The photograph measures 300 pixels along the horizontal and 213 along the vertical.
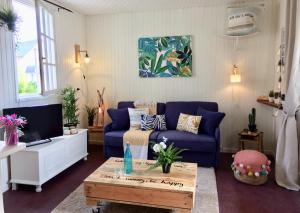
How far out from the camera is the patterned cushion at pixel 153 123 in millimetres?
3826

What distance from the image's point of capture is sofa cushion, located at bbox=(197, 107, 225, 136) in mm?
3471

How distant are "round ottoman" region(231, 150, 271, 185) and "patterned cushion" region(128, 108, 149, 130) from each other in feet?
5.39

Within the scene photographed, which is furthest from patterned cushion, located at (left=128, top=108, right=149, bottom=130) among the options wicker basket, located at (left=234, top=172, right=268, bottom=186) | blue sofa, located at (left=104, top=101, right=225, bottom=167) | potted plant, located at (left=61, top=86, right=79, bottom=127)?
wicker basket, located at (left=234, top=172, right=268, bottom=186)

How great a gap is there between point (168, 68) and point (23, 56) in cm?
232

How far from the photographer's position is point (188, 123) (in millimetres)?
3693

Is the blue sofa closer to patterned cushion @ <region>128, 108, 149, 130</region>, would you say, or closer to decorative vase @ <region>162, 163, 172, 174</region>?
patterned cushion @ <region>128, 108, 149, 130</region>

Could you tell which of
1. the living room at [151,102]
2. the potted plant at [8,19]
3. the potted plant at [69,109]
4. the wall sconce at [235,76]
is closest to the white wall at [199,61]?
the living room at [151,102]

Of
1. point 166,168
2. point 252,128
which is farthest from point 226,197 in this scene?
point 252,128

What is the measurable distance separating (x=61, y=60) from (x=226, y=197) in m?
3.19

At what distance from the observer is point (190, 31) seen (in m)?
4.20

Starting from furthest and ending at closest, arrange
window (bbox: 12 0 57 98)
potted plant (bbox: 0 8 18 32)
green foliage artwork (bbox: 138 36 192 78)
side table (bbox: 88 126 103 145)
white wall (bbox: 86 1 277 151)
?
side table (bbox: 88 126 103 145) → green foliage artwork (bbox: 138 36 192 78) → white wall (bbox: 86 1 277 151) → window (bbox: 12 0 57 98) → potted plant (bbox: 0 8 18 32)

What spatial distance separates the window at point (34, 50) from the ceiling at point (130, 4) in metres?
0.59

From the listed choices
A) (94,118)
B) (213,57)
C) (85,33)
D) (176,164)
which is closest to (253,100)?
(213,57)

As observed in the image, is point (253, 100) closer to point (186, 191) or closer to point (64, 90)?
point (186, 191)
